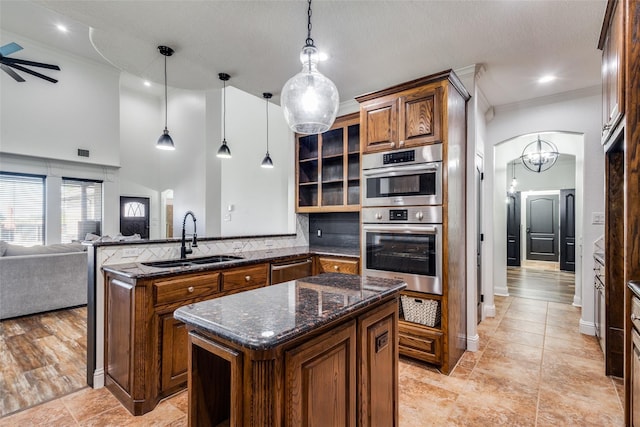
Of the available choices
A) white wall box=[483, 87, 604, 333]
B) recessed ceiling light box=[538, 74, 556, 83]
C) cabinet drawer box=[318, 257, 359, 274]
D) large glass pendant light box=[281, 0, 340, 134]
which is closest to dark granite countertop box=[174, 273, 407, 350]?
large glass pendant light box=[281, 0, 340, 134]

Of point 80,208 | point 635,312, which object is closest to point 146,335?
point 635,312

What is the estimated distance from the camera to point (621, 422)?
1.99 m

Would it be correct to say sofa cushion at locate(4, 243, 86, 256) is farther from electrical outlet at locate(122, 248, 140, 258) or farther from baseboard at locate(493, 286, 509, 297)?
baseboard at locate(493, 286, 509, 297)

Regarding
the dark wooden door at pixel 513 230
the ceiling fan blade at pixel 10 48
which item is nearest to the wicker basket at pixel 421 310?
the ceiling fan blade at pixel 10 48

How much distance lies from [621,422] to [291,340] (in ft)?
7.94

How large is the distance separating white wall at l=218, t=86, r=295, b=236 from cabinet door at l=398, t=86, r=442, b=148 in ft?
12.8

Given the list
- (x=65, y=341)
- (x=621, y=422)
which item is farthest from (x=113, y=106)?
(x=621, y=422)

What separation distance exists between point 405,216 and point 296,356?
6.57 feet

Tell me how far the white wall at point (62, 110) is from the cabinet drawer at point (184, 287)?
278 inches

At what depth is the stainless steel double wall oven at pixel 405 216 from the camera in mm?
2670

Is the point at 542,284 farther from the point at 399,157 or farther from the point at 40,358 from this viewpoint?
the point at 40,358

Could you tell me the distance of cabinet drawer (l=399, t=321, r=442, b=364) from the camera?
2.68m

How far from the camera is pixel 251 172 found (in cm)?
710

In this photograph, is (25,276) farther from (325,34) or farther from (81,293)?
(325,34)
